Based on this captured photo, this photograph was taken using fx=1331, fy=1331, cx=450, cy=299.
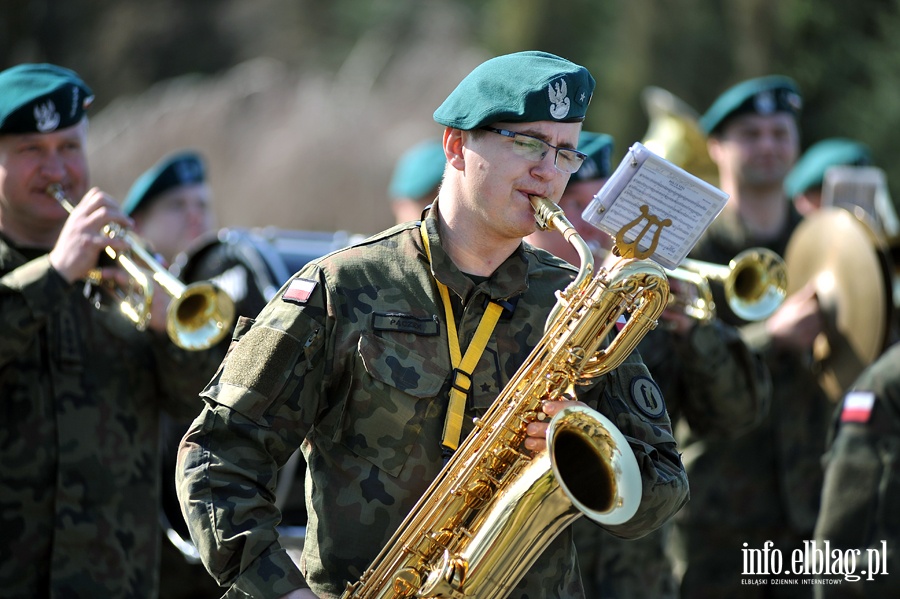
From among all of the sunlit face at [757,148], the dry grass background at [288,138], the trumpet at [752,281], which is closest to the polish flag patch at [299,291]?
the trumpet at [752,281]

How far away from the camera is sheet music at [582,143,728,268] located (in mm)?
3365

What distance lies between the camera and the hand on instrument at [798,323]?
665 cm

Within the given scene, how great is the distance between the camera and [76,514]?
15.2 ft

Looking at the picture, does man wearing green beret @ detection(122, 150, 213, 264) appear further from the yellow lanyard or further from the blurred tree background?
the blurred tree background

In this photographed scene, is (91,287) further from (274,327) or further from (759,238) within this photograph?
Result: (759,238)

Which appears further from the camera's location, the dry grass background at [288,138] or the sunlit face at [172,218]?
the dry grass background at [288,138]

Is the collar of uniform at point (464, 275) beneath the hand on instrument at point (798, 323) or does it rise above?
beneath

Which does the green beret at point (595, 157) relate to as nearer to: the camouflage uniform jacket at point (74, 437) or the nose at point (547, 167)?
the camouflage uniform jacket at point (74, 437)

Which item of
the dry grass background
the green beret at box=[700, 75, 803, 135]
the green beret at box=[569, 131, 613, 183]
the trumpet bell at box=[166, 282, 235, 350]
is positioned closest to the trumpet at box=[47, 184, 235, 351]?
the trumpet bell at box=[166, 282, 235, 350]

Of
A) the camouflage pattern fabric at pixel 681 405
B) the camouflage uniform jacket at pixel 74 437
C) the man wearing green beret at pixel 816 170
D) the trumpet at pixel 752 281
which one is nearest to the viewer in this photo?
the camouflage uniform jacket at pixel 74 437

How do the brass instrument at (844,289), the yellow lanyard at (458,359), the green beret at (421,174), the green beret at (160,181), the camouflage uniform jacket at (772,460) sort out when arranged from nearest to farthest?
the yellow lanyard at (458,359) < the brass instrument at (844,289) < the camouflage uniform jacket at (772,460) < the green beret at (160,181) < the green beret at (421,174)

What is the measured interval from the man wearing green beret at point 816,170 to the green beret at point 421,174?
2783 mm

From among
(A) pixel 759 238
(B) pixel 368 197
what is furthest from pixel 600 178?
(B) pixel 368 197

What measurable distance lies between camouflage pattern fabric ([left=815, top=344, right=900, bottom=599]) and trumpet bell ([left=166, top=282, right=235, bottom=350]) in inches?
97.7
